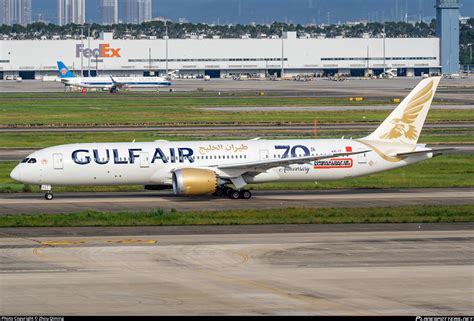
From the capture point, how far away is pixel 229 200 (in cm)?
5584

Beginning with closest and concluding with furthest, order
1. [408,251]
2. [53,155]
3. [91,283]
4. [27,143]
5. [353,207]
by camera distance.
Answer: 1. [91,283]
2. [408,251]
3. [353,207]
4. [53,155]
5. [27,143]

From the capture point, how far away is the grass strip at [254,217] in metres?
46.2

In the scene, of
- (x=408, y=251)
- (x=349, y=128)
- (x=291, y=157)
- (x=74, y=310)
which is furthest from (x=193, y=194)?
(x=349, y=128)

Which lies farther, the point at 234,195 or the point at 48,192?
the point at 48,192

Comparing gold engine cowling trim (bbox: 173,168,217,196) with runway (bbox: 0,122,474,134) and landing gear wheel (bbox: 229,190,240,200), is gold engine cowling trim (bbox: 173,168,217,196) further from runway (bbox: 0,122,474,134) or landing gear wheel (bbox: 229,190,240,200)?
runway (bbox: 0,122,474,134)

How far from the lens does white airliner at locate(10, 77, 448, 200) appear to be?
5528cm

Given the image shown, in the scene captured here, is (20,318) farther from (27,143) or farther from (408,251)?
(27,143)

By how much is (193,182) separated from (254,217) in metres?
7.33

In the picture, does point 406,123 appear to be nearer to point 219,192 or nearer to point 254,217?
point 219,192

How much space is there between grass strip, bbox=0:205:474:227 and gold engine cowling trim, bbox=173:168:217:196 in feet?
12.9

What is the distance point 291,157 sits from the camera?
5681cm

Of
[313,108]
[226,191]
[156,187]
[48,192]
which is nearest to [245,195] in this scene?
[226,191]

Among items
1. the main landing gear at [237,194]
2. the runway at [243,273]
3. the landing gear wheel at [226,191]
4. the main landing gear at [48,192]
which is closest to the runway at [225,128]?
the landing gear wheel at [226,191]

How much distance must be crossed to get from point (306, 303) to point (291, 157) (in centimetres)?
2721
